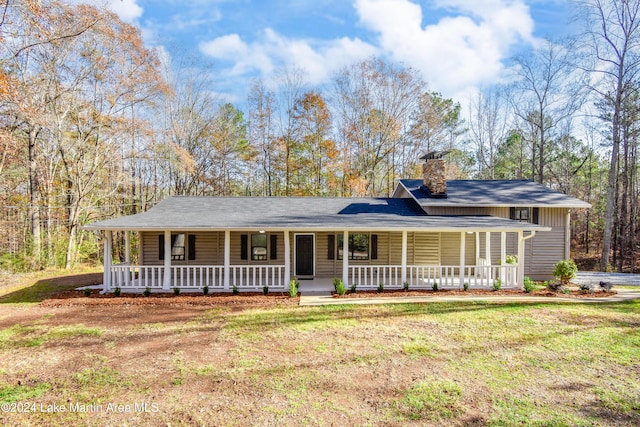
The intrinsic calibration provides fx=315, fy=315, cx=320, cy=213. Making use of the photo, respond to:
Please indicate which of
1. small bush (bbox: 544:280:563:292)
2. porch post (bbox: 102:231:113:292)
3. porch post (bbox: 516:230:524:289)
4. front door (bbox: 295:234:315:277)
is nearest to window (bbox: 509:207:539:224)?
porch post (bbox: 516:230:524:289)

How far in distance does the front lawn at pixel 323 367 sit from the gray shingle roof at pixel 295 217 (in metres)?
2.81

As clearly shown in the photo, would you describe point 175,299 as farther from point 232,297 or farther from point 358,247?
point 358,247

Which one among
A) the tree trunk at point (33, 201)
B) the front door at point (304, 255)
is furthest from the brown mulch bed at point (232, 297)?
the tree trunk at point (33, 201)

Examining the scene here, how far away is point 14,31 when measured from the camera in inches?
411

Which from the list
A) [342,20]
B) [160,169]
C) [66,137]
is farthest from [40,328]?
[160,169]

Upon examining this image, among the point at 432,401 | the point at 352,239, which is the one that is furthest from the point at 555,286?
the point at 432,401

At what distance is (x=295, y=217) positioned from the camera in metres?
11.6

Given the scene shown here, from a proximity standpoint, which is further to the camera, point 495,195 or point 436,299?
point 495,195

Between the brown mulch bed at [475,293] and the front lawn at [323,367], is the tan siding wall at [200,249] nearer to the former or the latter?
the front lawn at [323,367]

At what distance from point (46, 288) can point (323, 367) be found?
38.5ft

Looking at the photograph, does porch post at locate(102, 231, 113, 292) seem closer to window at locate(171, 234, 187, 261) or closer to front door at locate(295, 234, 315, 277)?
window at locate(171, 234, 187, 261)

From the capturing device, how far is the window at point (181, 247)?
12.4m

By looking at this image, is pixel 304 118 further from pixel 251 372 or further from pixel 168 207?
pixel 251 372

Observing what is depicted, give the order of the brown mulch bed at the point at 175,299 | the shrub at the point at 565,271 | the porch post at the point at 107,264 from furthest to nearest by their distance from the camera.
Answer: the shrub at the point at 565,271 < the porch post at the point at 107,264 < the brown mulch bed at the point at 175,299
